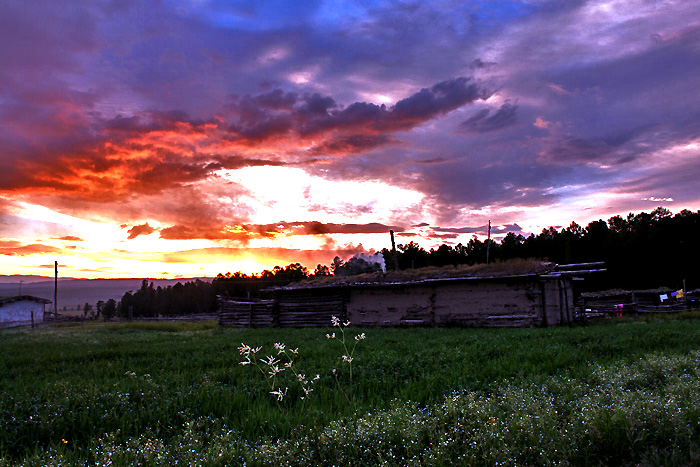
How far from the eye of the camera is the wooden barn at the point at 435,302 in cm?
2153

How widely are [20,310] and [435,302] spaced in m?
57.0

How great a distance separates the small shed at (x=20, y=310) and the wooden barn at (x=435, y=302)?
39917mm

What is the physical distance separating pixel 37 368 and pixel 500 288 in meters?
20.1

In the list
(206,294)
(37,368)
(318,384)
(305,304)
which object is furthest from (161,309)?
(318,384)

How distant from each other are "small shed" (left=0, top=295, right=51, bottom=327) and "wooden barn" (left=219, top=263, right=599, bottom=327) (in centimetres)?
3992

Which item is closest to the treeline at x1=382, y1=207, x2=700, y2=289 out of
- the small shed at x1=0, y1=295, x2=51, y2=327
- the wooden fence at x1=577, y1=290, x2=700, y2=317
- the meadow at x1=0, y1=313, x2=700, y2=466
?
the wooden fence at x1=577, y1=290, x2=700, y2=317

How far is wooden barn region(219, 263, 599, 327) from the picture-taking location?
21531 mm

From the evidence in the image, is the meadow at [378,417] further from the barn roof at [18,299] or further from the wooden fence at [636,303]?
the barn roof at [18,299]

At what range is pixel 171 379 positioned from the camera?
7.83 m

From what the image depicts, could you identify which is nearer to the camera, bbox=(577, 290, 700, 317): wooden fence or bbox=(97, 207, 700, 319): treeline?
bbox=(577, 290, 700, 317): wooden fence

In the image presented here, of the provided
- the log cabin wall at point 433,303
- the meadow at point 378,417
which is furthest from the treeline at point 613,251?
the meadow at point 378,417

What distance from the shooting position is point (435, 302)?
2372 centimetres

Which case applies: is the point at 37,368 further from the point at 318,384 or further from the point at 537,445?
the point at 537,445

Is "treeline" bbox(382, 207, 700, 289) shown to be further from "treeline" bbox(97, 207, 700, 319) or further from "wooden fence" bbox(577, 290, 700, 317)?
"wooden fence" bbox(577, 290, 700, 317)
